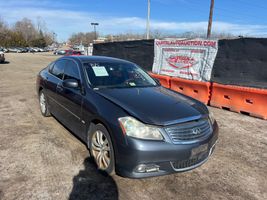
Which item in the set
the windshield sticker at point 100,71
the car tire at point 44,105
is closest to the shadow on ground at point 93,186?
the windshield sticker at point 100,71

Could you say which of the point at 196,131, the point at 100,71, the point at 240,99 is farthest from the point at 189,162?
the point at 240,99

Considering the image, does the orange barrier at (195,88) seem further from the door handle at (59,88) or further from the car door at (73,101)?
the door handle at (59,88)

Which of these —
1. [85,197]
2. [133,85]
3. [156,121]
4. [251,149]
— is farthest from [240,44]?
[85,197]

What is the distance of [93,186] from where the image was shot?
9.91 feet

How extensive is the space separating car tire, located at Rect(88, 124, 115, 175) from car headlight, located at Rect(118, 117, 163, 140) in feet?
1.14

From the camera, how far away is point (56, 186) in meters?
2.99

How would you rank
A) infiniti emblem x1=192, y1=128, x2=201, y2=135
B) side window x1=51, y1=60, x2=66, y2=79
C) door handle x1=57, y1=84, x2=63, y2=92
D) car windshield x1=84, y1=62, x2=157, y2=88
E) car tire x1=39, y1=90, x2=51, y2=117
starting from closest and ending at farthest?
infiniti emblem x1=192, y1=128, x2=201, y2=135 < car windshield x1=84, y1=62, x2=157, y2=88 < door handle x1=57, y1=84, x2=63, y2=92 < side window x1=51, y1=60, x2=66, y2=79 < car tire x1=39, y1=90, x2=51, y2=117

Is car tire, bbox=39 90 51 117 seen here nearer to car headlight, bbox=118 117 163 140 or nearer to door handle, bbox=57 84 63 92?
door handle, bbox=57 84 63 92

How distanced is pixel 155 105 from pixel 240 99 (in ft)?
13.9

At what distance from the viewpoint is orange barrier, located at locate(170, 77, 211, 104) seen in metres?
7.43

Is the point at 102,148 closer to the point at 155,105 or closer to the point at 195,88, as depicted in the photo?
the point at 155,105

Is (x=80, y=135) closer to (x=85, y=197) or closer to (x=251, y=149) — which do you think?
(x=85, y=197)

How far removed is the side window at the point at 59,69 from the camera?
4.81m

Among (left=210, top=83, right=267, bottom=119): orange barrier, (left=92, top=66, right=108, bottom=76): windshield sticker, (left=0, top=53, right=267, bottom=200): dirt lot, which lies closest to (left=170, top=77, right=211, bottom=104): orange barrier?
(left=210, top=83, right=267, bottom=119): orange barrier
